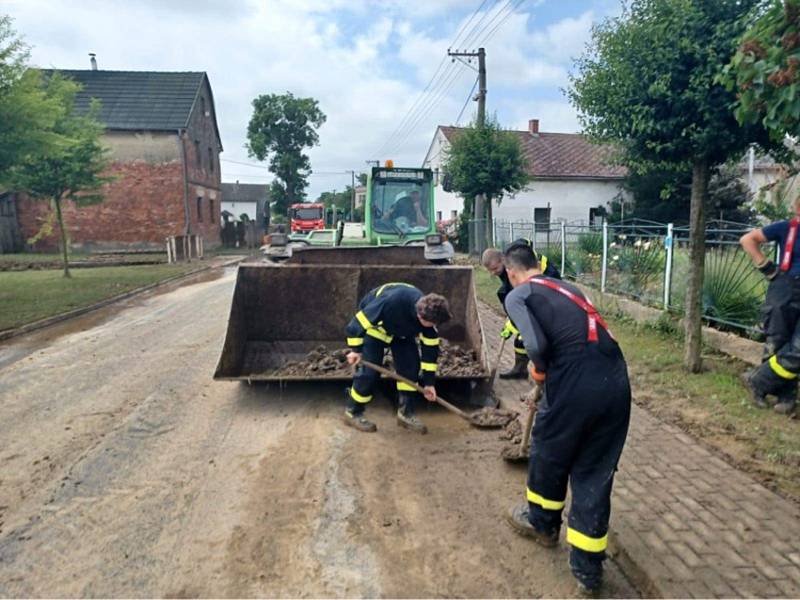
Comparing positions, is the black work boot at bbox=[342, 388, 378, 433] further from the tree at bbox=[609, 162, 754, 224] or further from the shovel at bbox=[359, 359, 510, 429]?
the tree at bbox=[609, 162, 754, 224]

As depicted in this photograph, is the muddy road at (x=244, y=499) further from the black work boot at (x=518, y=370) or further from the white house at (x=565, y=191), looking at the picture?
the white house at (x=565, y=191)

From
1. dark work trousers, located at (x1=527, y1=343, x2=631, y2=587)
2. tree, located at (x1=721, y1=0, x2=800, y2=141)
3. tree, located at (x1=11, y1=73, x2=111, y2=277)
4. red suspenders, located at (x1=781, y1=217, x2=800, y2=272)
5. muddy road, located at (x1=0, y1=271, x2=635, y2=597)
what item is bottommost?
muddy road, located at (x1=0, y1=271, x2=635, y2=597)

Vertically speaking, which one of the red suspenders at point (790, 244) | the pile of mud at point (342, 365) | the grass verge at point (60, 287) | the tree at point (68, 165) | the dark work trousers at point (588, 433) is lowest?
the grass verge at point (60, 287)

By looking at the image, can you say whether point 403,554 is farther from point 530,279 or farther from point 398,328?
point 398,328

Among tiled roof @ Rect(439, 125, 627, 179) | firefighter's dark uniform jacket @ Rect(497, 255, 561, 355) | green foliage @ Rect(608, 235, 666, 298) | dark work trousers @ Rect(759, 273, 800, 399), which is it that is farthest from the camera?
tiled roof @ Rect(439, 125, 627, 179)

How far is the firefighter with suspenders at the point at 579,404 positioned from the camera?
280 cm

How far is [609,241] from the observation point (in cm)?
1019

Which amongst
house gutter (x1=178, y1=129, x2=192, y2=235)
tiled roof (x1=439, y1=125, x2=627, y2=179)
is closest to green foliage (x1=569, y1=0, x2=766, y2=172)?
tiled roof (x1=439, y1=125, x2=627, y2=179)

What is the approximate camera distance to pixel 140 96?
92.2ft

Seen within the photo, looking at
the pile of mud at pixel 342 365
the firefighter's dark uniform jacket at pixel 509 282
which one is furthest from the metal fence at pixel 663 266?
the pile of mud at pixel 342 365

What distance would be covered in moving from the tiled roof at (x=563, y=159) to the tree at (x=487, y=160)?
7.45 m

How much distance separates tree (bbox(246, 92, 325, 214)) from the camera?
170ft

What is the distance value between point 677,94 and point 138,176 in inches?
1014

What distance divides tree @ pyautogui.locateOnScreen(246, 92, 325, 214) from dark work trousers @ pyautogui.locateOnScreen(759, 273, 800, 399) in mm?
49142
